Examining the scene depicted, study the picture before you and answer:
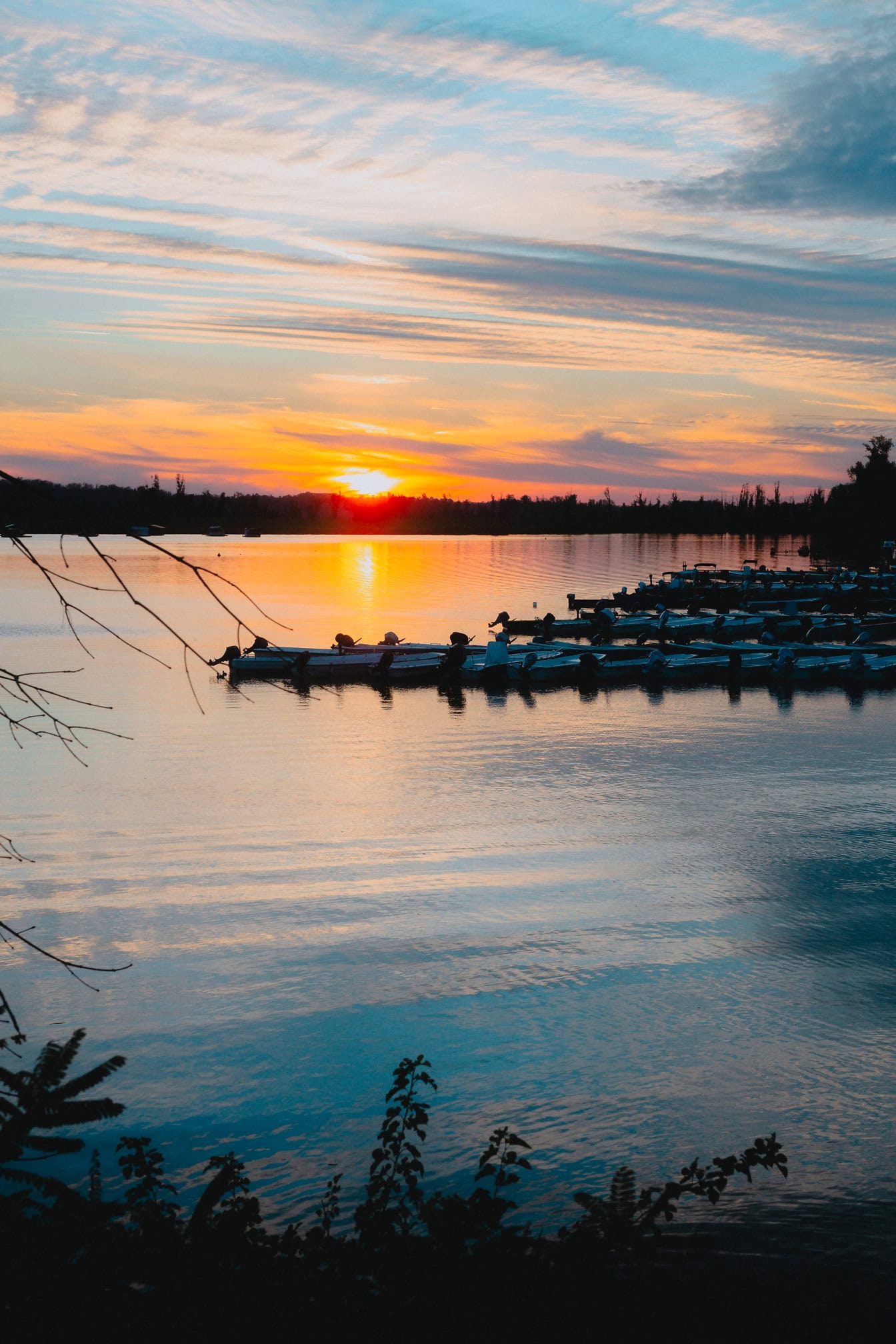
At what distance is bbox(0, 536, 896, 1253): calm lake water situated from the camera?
9.12m

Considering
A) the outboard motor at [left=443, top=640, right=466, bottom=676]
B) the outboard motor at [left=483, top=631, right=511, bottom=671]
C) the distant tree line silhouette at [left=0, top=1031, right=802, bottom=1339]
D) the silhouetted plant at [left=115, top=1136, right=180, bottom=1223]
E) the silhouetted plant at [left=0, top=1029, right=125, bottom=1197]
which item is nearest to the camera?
the silhouetted plant at [left=0, top=1029, right=125, bottom=1197]

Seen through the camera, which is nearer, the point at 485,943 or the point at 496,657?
the point at 485,943

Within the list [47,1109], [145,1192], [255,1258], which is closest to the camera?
[47,1109]

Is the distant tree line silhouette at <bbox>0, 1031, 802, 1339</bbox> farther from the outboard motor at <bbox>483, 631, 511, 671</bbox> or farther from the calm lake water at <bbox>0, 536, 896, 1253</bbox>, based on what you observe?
the outboard motor at <bbox>483, 631, 511, 671</bbox>

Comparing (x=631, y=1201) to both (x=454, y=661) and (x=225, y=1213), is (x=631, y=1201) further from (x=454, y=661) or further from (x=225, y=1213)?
(x=454, y=661)

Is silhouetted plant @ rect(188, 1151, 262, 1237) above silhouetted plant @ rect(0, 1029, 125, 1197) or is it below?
below

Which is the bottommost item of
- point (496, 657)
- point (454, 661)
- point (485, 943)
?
point (485, 943)

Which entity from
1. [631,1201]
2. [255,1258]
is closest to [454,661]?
[631,1201]

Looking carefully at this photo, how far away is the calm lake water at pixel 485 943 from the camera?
9.12m

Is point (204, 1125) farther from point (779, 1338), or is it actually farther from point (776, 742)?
point (776, 742)

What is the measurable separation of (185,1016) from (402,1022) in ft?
7.56

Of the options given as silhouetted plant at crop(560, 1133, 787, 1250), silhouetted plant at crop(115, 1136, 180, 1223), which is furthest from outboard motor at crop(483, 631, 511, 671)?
silhouetted plant at crop(560, 1133, 787, 1250)

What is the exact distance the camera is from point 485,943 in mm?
13344


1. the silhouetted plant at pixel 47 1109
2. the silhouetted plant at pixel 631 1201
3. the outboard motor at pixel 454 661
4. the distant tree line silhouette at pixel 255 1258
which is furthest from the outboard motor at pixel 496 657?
the silhouetted plant at pixel 47 1109
